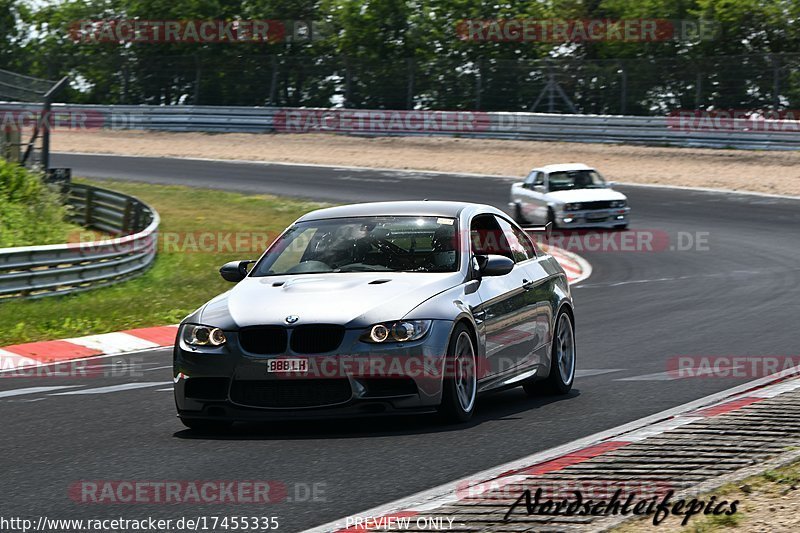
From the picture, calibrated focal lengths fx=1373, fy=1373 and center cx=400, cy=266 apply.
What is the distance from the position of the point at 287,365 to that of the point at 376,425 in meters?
0.86

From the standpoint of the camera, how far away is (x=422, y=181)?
37.6 meters

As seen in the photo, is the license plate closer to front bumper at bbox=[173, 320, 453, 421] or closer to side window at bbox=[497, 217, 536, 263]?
front bumper at bbox=[173, 320, 453, 421]

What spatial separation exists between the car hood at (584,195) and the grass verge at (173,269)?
5598mm

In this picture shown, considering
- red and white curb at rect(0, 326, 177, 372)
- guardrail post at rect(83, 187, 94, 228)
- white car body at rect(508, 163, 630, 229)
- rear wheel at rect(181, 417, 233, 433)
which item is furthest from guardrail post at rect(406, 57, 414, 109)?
rear wheel at rect(181, 417, 233, 433)

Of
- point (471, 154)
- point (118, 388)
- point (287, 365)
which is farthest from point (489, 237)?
point (471, 154)

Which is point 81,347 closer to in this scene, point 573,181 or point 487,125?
point 573,181

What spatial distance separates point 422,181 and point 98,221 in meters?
11.8

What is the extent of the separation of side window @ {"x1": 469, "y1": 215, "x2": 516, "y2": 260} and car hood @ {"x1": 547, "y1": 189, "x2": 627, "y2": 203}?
1704 centimetres

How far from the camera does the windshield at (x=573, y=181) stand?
27.6 meters

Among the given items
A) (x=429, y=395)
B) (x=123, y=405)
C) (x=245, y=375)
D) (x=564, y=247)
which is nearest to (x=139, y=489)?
(x=245, y=375)

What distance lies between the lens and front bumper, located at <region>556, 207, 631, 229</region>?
87.8ft

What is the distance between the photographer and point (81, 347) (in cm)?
1419

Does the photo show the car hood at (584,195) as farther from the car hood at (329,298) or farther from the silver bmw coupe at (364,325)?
the car hood at (329,298)

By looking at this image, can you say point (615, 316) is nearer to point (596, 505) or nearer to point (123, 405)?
point (123, 405)
